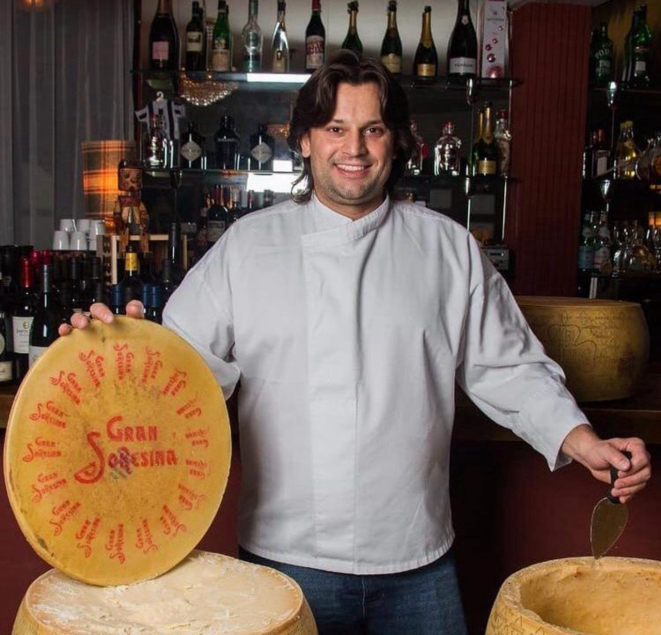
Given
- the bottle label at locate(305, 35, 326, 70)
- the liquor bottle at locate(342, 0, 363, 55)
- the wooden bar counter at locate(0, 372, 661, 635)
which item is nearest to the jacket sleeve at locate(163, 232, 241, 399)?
the wooden bar counter at locate(0, 372, 661, 635)

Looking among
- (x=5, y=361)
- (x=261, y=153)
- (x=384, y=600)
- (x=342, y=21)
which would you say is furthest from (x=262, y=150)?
(x=384, y=600)

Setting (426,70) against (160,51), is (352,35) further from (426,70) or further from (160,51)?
(160,51)

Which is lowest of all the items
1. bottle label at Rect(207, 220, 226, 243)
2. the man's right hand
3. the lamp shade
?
bottle label at Rect(207, 220, 226, 243)

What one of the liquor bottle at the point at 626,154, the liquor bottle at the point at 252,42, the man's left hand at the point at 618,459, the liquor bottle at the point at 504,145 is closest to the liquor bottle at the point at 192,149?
the liquor bottle at the point at 252,42

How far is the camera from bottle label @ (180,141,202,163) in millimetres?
3969

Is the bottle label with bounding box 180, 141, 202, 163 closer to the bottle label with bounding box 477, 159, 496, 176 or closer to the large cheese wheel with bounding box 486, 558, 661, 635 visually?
the bottle label with bounding box 477, 159, 496, 176

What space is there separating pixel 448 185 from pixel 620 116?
34.7 inches

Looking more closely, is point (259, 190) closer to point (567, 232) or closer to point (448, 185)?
point (448, 185)

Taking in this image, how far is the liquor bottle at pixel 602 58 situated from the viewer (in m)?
4.09

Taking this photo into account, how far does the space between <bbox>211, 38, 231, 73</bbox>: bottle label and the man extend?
2.68 meters

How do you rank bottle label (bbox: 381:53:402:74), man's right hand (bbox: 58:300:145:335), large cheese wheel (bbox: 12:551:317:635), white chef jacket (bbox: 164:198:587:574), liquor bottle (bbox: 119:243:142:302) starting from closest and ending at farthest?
large cheese wheel (bbox: 12:551:317:635) < man's right hand (bbox: 58:300:145:335) < white chef jacket (bbox: 164:198:587:574) < liquor bottle (bbox: 119:243:142:302) < bottle label (bbox: 381:53:402:74)

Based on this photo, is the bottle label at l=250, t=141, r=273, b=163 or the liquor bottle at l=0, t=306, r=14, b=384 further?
the bottle label at l=250, t=141, r=273, b=163

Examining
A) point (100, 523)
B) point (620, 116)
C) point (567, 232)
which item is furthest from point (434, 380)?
point (620, 116)

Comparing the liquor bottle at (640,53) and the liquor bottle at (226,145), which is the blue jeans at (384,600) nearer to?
the liquor bottle at (226,145)
